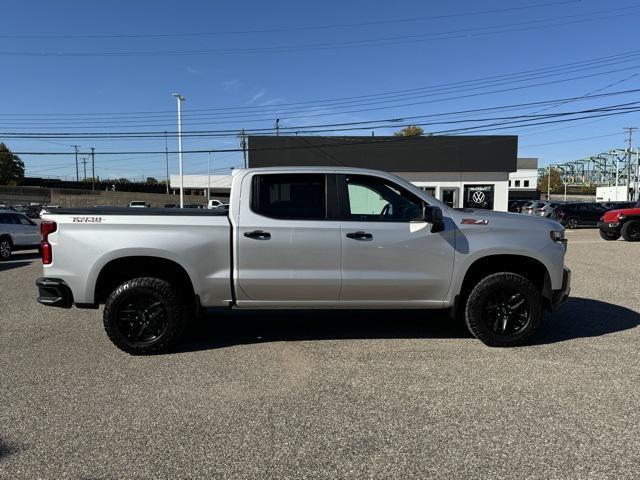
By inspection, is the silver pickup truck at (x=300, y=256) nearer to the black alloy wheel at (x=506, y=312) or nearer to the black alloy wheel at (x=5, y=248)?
the black alloy wheel at (x=506, y=312)

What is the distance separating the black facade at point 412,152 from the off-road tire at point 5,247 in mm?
19453

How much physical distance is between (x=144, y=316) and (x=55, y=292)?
0.93 metres

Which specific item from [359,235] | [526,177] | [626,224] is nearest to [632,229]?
[626,224]

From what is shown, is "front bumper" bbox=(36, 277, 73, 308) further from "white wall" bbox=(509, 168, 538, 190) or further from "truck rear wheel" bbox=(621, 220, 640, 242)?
"white wall" bbox=(509, 168, 538, 190)

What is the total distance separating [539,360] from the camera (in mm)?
5062

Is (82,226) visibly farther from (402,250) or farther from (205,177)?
(205,177)

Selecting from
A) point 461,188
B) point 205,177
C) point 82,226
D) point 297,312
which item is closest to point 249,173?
point 82,226

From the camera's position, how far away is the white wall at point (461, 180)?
114 ft

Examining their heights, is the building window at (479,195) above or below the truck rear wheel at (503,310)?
above

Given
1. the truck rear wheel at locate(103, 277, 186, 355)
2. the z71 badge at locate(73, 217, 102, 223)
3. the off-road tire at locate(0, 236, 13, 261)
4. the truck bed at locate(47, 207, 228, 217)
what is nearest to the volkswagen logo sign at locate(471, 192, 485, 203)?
the off-road tire at locate(0, 236, 13, 261)

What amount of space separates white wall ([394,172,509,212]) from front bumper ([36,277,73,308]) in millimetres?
31243

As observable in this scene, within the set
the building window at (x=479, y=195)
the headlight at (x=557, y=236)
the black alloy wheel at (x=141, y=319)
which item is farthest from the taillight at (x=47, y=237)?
the building window at (x=479, y=195)

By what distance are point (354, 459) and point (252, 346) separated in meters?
2.59

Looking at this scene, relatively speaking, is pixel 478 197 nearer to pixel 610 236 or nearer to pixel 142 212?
pixel 610 236
